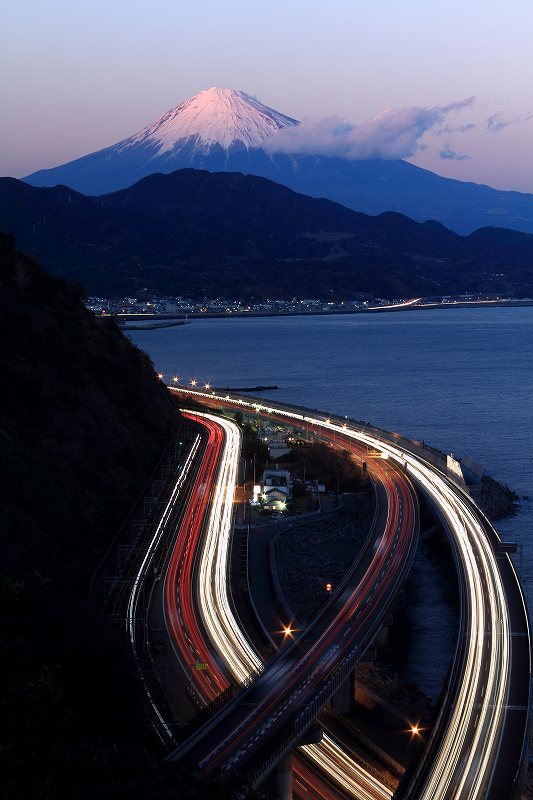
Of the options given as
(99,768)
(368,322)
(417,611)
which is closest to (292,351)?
(368,322)

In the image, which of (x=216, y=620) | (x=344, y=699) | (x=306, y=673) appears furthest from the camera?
(x=216, y=620)

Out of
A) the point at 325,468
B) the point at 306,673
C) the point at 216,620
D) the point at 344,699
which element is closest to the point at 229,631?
the point at 216,620

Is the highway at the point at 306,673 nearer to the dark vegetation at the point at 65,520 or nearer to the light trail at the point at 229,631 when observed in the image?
the light trail at the point at 229,631

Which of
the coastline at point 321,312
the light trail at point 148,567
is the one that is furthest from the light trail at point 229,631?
the coastline at point 321,312

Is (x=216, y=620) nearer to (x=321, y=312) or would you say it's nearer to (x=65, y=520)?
(x=65, y=520)

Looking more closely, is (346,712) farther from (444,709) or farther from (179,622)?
(179,622)

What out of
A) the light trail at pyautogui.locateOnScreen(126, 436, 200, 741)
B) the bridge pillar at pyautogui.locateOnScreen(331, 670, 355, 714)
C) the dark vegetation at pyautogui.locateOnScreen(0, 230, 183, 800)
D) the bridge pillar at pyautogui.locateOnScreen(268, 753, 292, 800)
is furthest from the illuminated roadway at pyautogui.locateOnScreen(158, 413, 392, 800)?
the dark vegetation at pyautogui.locateOnScreen(0, 230, 183, 800)

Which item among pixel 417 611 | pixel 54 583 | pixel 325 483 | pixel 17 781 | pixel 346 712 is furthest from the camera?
pixel 325 483
